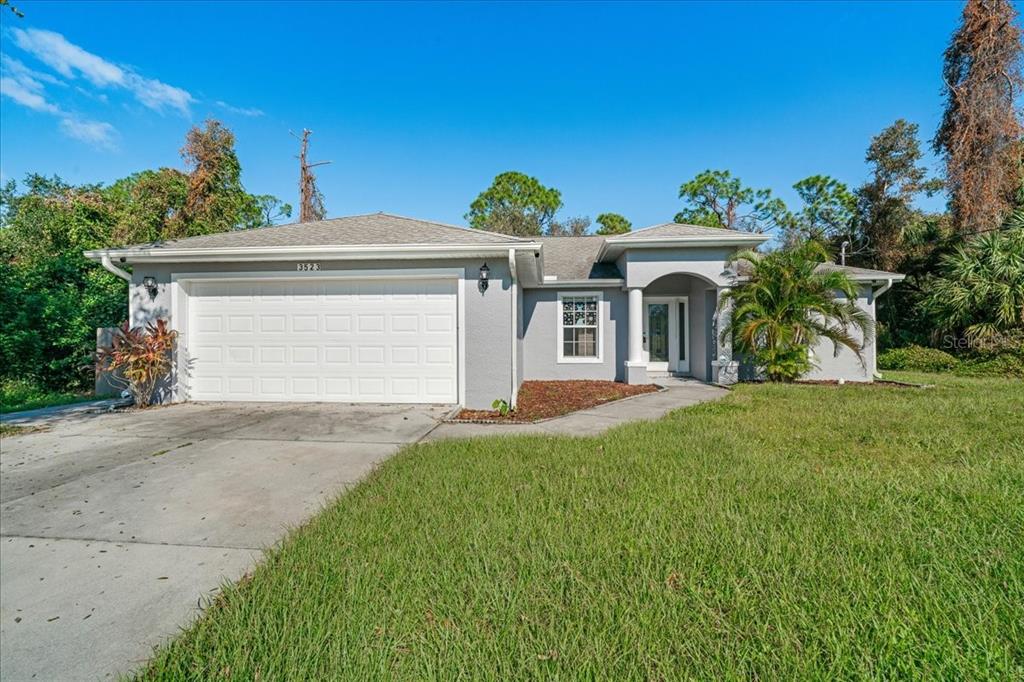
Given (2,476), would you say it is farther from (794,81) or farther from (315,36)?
(794,81)

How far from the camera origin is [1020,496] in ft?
11.0

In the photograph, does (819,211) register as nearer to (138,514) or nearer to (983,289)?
(983,289)

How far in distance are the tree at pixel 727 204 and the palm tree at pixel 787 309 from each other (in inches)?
842

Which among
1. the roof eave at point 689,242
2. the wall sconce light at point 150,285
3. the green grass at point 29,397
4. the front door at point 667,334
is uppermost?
the roof eave at point 689,242

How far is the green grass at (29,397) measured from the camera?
8.39 metres

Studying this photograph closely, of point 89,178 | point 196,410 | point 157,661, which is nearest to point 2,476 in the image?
point 196,410

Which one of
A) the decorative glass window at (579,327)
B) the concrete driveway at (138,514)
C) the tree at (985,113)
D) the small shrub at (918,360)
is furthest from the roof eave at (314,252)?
the tree at (985,113)

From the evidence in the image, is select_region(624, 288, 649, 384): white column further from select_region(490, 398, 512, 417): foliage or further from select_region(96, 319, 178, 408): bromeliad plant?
select_region(96, 319, 178, 408): bromeliad plant

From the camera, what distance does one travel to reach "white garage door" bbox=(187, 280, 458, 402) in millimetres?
8141

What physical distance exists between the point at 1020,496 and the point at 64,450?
9.78m

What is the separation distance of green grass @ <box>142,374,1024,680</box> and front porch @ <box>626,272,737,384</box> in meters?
6.30

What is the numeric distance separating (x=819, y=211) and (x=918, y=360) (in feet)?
58.2

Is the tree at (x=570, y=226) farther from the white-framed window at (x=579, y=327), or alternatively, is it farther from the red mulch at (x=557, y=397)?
the red mulch at (x=557, y=397)

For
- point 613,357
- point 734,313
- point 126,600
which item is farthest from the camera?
point 613,357
